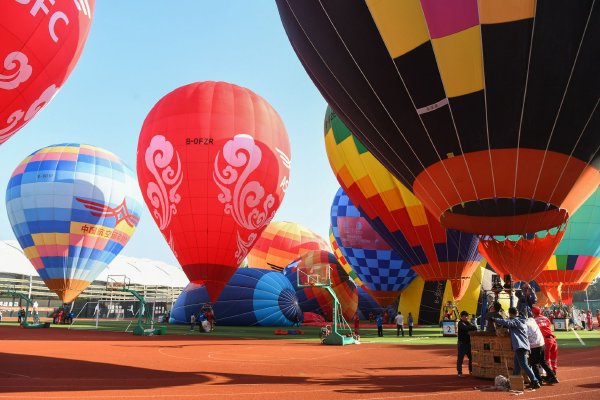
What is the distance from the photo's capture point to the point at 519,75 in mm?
7676

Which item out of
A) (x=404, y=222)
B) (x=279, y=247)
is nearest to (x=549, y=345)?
(x=404, y=222)

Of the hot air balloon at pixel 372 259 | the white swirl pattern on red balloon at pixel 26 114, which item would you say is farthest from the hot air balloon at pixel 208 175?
the hot air balloon at pixel 372 259

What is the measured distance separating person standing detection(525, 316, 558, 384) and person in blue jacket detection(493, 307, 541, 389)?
9.2 inches

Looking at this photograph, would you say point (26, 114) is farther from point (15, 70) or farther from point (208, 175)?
point (208, 175)

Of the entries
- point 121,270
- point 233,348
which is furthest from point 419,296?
point 121,270

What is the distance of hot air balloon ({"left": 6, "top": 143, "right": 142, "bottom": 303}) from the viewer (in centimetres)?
2398

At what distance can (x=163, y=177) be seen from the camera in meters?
17.3

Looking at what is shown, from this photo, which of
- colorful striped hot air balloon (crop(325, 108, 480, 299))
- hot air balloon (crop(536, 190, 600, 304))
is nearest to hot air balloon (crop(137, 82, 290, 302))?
colorful striped hot air balloon (crop(325, 108, 480, 299))

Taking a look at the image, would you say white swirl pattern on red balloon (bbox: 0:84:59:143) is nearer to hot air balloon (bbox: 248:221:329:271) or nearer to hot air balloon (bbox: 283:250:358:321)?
hot air balloon (bbox: 283:250:358:321)

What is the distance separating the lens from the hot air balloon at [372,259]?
79.2 ft

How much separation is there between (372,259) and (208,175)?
11.2m

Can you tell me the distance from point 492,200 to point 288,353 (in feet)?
19.8

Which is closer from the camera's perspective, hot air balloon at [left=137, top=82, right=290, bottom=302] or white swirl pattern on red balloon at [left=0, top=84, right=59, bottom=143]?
white swirl pattern on red balloon at [left=0, top=84, right=59, bottom=143]

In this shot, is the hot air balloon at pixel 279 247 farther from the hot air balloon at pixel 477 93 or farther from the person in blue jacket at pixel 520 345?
the person in blue jacket at pixel 520 345
